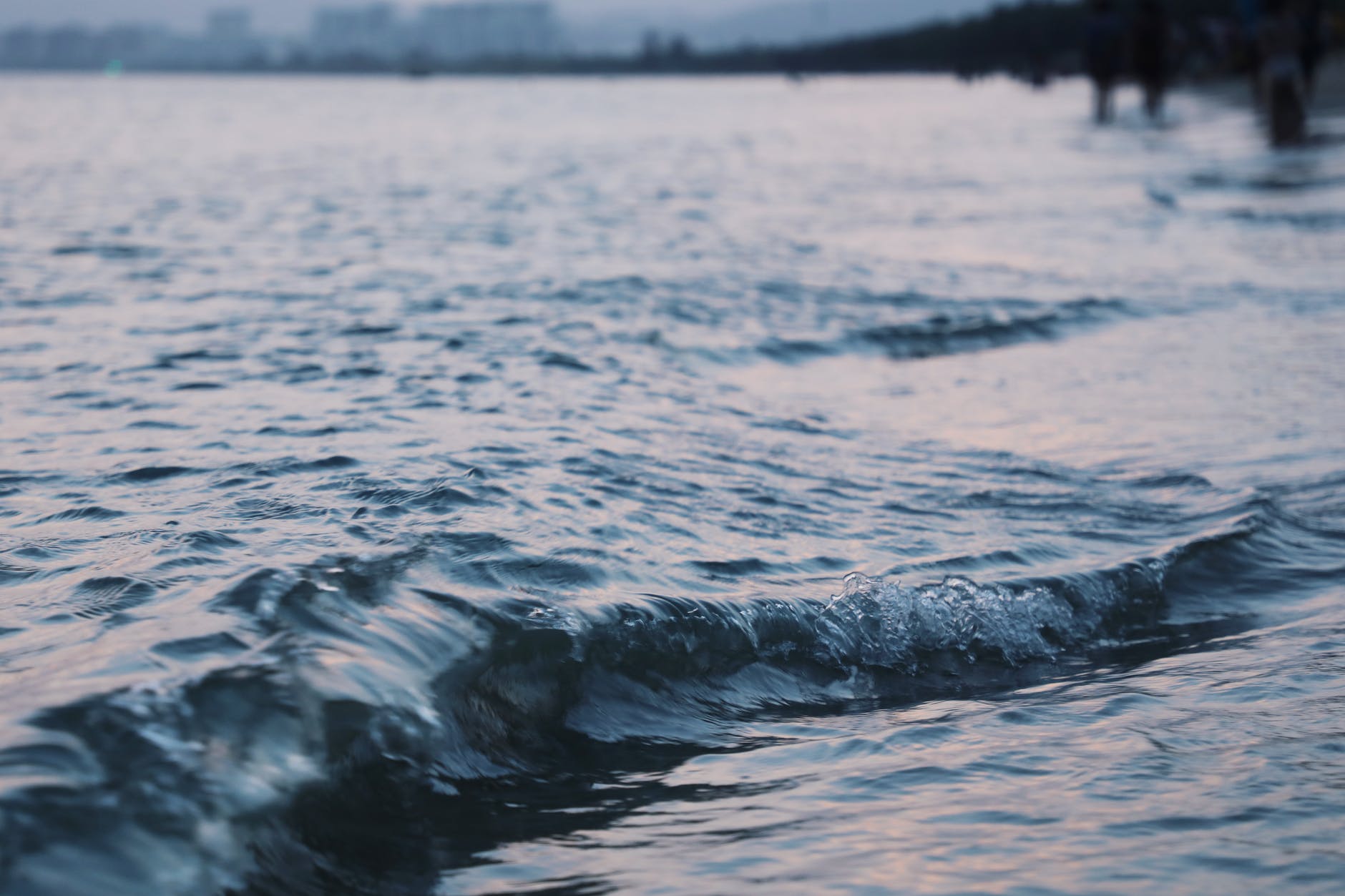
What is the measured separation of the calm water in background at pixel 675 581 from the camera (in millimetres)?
2508

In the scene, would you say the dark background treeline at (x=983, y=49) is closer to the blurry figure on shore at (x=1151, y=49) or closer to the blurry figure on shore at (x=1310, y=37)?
the blurry figure on shore at (x=1151, y=49)

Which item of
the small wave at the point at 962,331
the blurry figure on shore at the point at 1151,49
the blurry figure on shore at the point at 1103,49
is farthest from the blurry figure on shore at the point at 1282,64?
the blurry figure on shore at the point at 1103,49

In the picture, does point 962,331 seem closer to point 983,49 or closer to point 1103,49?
point 1103,49

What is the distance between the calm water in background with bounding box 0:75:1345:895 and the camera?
8.23ft

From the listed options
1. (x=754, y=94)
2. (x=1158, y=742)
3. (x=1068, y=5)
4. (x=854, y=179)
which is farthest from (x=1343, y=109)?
(x=1068, y=5)

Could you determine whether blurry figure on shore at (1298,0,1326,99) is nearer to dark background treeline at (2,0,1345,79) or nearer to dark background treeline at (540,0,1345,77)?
dark background treeline at (2,0,1345,79)

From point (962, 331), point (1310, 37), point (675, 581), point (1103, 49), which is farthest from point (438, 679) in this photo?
point (1103, 49)

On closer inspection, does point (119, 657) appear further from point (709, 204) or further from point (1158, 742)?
point (709, 204)

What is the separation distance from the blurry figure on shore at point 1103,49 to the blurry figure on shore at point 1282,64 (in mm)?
10261

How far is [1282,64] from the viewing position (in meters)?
16.7

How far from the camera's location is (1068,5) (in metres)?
102

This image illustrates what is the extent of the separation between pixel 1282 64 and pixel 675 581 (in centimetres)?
1560

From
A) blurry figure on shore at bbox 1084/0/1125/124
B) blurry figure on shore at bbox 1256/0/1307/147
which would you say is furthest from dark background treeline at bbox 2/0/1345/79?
blurry figure on shore at bbox 1256/0/1307/147

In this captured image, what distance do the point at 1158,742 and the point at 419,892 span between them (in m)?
1.52
